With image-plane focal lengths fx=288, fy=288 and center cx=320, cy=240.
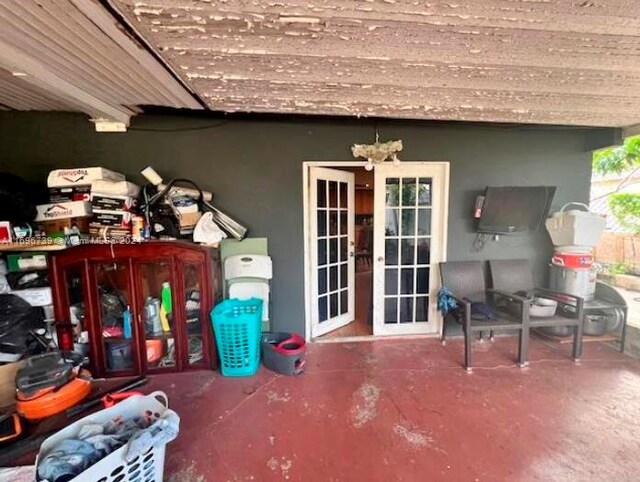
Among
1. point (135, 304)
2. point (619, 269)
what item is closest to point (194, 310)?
point (135, 304)

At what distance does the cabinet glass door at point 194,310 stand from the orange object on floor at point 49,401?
772mm

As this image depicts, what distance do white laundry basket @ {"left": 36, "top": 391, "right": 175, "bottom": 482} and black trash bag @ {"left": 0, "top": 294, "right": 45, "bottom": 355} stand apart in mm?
1299

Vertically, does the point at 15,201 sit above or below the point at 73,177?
below

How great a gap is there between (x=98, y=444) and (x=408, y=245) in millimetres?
2891

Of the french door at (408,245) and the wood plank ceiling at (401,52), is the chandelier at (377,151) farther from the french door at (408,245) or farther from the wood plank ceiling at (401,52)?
the wood plank ceiling at (401,52)

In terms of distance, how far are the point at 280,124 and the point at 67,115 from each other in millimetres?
1939

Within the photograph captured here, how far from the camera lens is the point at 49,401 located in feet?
6.44

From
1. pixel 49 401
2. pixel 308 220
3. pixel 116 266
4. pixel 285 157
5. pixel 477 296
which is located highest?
pixel 285 157

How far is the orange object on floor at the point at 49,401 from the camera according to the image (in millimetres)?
1932

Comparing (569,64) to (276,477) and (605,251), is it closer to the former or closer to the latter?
(276,477)

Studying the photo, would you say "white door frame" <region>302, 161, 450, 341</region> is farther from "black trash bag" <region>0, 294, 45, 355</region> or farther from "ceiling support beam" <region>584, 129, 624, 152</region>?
"black trash bag" <region>0, 294, 45, 355</region>

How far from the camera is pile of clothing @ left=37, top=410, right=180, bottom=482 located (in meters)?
1.22

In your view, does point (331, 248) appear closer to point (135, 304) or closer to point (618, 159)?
point (135, 304)

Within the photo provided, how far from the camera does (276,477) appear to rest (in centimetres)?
157
